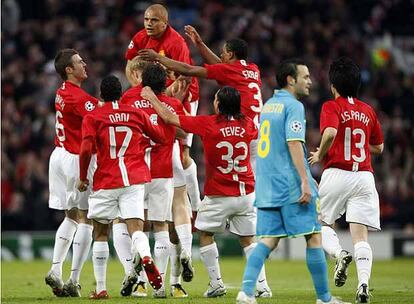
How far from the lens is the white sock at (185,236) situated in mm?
13133

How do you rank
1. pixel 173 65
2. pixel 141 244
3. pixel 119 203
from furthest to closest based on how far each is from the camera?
pixel 173 65 → pixel 119 203 → pixel 141 244

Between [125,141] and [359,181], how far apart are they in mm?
2569

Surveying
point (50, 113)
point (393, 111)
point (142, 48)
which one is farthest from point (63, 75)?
point (393, 111)

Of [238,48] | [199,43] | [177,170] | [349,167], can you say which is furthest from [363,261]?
[199,43]

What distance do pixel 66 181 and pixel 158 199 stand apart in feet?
4.00

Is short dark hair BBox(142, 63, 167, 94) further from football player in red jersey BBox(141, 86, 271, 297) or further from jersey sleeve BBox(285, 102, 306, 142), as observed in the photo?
jersey sleeve BBox(285, 102, 306, 142)

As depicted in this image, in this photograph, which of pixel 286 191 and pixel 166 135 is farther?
pixel 166 135

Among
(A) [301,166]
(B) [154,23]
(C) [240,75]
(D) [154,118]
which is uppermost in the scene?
(B) [154,23]

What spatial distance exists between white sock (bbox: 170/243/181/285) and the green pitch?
1.05 ft

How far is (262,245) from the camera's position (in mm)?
10805

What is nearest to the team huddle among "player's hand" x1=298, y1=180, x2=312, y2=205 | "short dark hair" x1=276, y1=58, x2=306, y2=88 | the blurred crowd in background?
"short dark hair" x1=276, y1=58, x2=306, y2=88

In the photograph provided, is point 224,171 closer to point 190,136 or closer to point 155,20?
point 190,136

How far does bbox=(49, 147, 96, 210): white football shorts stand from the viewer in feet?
43.8

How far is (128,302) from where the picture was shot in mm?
11930
